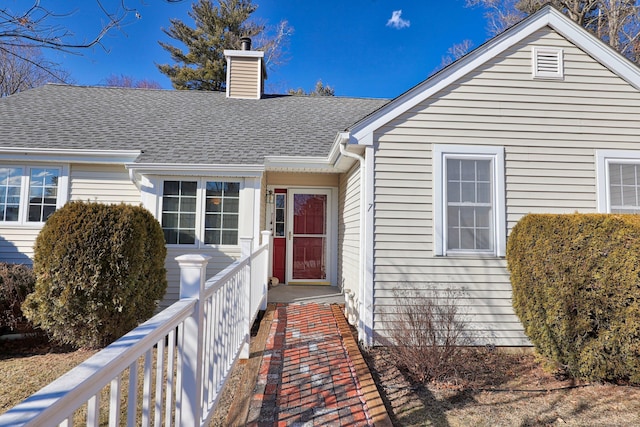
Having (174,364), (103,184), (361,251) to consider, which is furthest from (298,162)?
(174,364)

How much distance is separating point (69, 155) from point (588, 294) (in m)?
8.48

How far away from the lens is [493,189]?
15.6ft

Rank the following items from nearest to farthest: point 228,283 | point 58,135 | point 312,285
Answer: point 228,283 → point 58,135 → point 312,285

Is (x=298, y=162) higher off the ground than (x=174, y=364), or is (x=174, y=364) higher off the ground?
(x=298, y=162)

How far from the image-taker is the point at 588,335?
3.62 m

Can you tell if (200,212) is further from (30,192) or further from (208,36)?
(208,36)

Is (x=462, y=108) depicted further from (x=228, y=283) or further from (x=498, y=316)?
(x=228, y=283)

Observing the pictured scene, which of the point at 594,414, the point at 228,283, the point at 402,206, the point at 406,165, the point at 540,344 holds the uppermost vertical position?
the point at 406,165

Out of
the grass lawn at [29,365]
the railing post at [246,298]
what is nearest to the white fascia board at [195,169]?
the railing post at [246,298]

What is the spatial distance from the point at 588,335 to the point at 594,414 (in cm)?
81

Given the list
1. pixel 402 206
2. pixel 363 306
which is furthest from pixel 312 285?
pixel 402 206

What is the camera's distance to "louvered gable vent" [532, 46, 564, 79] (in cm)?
487

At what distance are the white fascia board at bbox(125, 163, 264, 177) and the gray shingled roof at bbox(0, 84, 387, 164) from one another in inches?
5.7

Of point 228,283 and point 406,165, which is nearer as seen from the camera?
point 228,283
